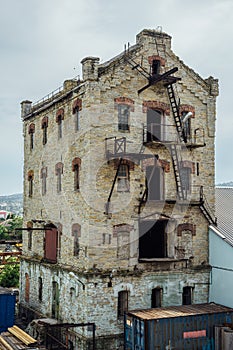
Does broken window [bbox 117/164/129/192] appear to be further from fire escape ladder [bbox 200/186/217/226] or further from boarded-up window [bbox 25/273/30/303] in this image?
boarded-up window [bbox 25/273/30/303]

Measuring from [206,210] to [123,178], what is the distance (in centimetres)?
595

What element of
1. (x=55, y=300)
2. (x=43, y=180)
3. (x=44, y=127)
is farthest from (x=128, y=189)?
(x=44, y=127)

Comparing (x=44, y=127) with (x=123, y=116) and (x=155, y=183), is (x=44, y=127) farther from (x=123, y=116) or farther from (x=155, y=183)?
(x=155, y=183)

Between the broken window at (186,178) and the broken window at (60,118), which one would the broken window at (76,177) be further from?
the broken window at (186,178)

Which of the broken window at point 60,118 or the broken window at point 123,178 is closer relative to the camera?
the broken window at point 123,178

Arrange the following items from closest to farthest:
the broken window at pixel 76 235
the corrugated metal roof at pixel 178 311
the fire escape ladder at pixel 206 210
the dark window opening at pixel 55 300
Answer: the corrugated metal roof at pixel 178 311 → the broken window at pixel 76 235 → the fire escape ladder at pixel 206 210 → the dark window opening at pixel 55 300

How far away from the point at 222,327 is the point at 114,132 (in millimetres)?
11900

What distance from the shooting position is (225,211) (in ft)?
108

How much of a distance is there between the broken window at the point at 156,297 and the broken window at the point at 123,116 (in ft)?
31.6

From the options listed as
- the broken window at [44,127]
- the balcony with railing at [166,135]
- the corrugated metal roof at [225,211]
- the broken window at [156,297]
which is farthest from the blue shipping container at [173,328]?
the broken window at [44,127]

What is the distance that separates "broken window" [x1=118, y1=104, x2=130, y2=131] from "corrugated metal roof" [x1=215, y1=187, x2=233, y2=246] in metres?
8.74

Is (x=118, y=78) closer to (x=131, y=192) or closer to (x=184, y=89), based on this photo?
(x=184, y=89)

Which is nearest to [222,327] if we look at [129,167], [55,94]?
[129,167]

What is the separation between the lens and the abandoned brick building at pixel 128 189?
1053 inches
